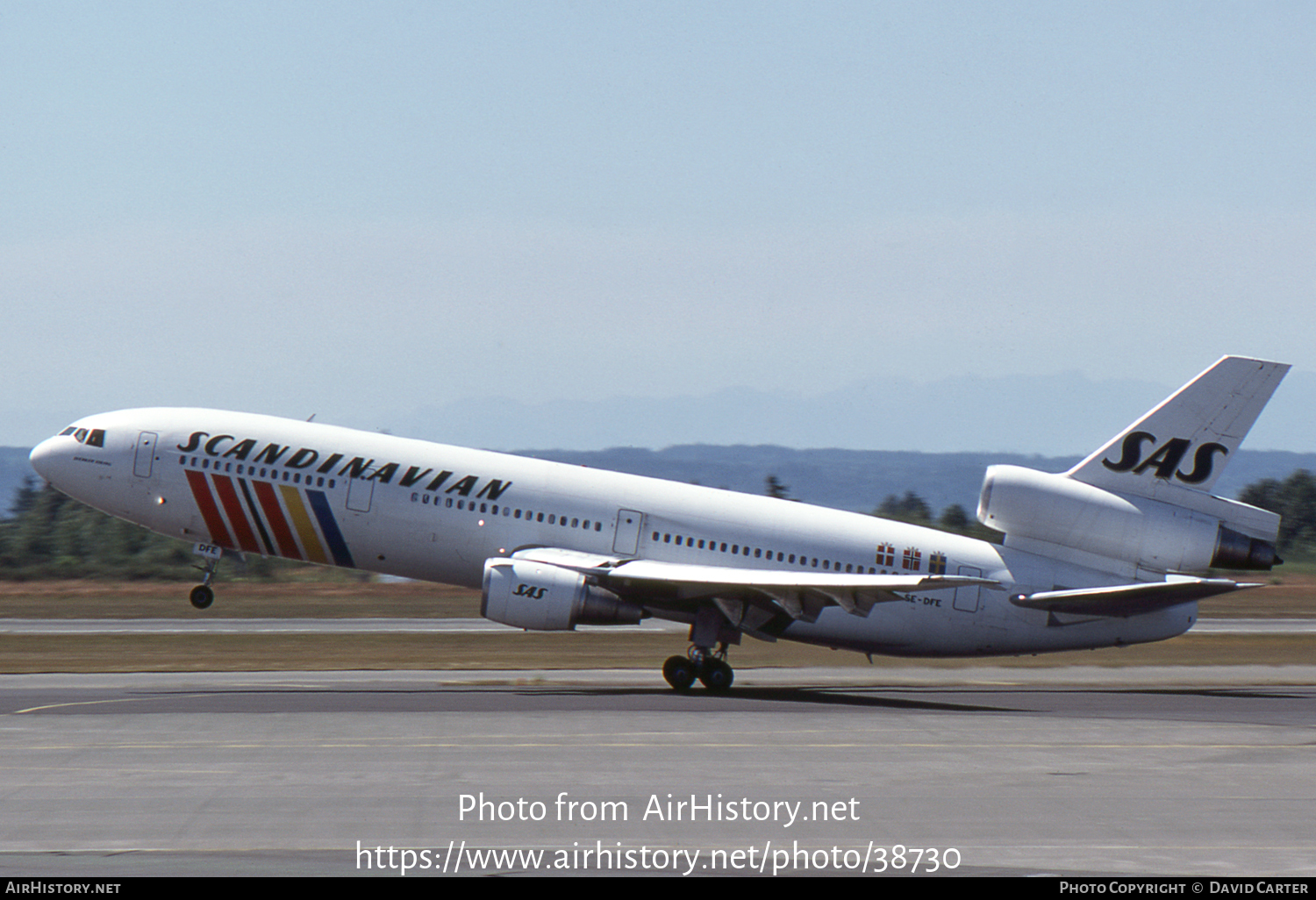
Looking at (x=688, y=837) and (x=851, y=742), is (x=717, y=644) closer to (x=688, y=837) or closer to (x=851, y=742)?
(x=851, y=742)

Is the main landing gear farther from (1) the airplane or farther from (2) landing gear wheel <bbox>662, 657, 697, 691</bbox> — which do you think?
(1) the airplane

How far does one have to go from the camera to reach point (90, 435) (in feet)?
107

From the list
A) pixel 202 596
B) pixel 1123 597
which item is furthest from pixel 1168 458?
pixel 202 596

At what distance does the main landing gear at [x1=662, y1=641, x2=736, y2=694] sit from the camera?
30.4 meters

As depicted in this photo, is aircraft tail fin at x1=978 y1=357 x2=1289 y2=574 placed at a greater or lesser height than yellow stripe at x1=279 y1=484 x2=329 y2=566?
greater

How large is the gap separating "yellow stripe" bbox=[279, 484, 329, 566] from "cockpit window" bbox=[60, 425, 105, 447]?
16.2ft

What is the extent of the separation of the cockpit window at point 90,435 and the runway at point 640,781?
230 inches

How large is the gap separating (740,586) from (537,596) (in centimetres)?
443

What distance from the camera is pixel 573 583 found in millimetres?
29328

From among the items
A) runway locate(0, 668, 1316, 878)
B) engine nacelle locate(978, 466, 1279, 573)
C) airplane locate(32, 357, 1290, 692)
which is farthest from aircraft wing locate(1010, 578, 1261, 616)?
runway locate(0, 668, 1316, 878)

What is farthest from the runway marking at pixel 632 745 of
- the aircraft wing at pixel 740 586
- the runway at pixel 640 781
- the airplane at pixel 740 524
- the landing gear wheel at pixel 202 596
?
the landing gear wheel at pixel 202 596

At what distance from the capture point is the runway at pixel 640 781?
14469mm

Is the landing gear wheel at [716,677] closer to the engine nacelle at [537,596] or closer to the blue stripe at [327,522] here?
the engine nacelle at [537,596]
